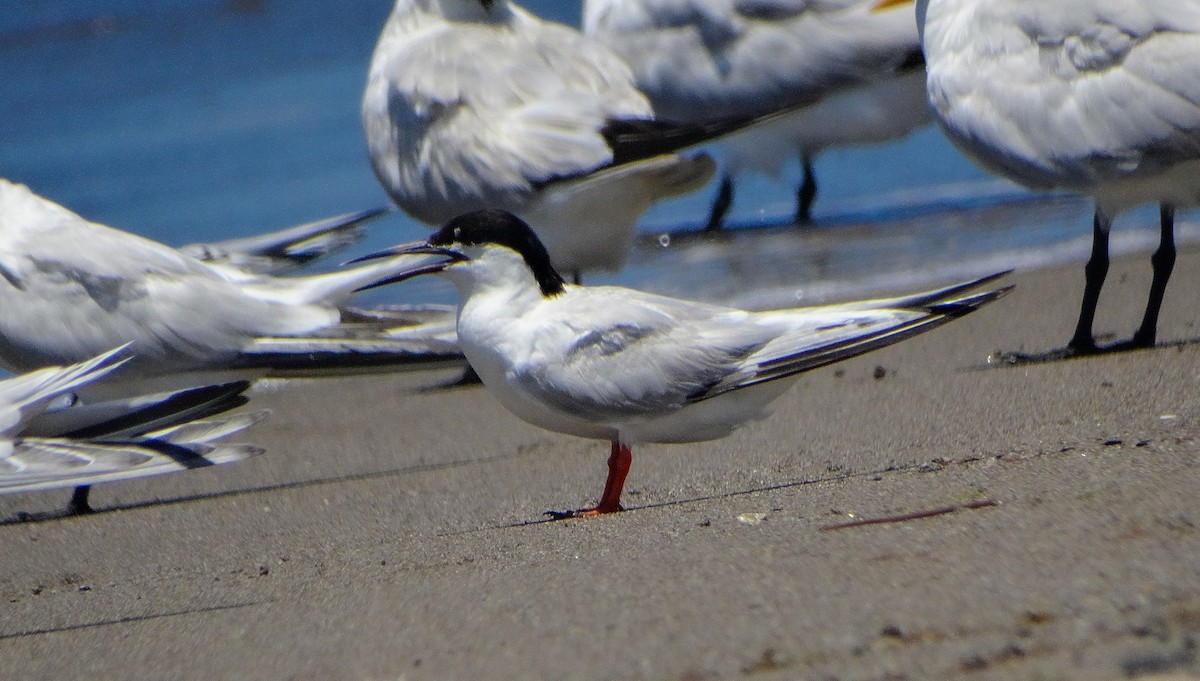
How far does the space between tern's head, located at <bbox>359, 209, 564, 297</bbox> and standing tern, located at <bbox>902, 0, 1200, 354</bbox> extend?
1.52 metres

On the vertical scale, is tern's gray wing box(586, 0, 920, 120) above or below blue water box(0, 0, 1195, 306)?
above

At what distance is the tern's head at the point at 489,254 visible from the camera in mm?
3457

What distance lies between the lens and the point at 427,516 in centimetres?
352

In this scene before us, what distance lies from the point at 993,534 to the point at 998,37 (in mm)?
2320

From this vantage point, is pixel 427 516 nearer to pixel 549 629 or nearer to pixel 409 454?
pixel 409 454

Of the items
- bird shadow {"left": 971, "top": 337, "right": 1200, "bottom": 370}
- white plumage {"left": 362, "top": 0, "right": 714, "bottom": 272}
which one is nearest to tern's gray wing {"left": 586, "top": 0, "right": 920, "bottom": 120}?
white plumage {"left": 362, "top": 0, "right": 714, "bottom": 272}

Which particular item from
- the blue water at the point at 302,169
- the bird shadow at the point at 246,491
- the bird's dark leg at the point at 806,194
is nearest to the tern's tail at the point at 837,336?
the bird shadow at the point at 246,491

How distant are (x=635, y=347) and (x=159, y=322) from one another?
1.72m

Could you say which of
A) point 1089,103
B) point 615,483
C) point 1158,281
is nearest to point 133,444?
point 615,483

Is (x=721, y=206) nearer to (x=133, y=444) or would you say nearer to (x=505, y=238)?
(x=505, y=238)

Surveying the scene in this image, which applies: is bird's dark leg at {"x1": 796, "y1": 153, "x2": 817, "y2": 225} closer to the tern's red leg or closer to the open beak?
the open beak

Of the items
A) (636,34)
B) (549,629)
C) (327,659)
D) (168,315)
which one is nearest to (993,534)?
(549,629)

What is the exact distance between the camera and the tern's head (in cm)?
346

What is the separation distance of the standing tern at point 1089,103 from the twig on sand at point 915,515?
1.73 meters
